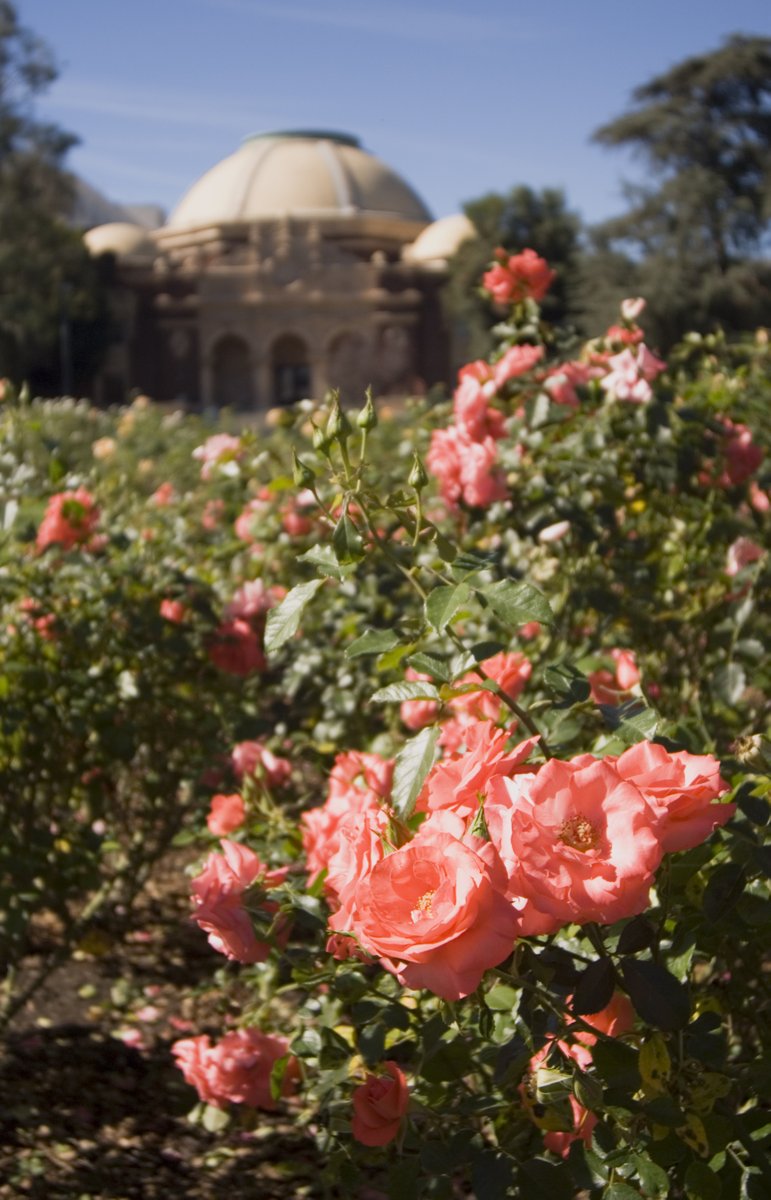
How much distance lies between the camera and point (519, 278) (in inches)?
104

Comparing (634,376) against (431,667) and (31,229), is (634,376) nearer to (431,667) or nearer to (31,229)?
(431,667)

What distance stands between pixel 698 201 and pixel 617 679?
2585cm

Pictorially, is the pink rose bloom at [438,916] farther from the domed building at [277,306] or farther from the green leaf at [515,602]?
the domed building at [277,306]

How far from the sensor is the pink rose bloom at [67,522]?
2336 millimetres

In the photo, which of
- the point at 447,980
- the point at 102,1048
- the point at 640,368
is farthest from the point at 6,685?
the point at 447,980

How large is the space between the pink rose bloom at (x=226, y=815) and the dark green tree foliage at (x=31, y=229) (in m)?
26.9

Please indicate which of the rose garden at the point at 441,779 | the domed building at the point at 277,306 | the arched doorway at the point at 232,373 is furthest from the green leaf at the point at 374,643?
the arched doorway at the point at 232,373

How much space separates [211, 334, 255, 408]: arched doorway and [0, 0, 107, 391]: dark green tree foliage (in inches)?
245

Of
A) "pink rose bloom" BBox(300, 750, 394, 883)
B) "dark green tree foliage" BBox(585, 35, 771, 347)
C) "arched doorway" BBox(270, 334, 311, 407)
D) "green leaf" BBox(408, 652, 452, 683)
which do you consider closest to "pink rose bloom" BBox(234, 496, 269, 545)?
"pink rose bloom" BBox(300, 750, 394, 883)

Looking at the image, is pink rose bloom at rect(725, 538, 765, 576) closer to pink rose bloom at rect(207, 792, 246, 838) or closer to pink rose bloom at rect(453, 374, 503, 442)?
pink rose bloom at rect(453, 374, 503, 442)

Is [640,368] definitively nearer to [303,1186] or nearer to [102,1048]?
[303,1186]

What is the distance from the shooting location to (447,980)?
881mm

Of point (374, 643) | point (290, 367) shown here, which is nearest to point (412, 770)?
point (374, 643)

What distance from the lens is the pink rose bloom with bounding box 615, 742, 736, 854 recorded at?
3.16ft
